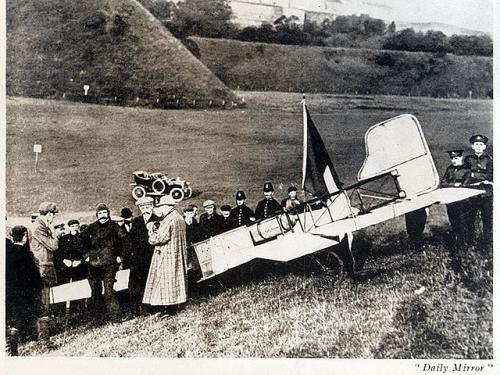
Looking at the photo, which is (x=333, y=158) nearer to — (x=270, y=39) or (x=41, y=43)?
(x=270, y=39)

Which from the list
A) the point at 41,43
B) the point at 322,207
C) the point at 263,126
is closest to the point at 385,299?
the point at 322,207

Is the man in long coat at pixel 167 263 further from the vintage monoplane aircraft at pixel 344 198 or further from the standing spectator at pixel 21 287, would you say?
the standing spectator at pixel 21 287

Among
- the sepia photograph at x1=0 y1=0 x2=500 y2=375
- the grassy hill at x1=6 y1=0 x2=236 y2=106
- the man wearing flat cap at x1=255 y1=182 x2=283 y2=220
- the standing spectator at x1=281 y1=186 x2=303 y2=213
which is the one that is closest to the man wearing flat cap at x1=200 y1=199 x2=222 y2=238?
the sepia photograph at x1=0 y1=0 x2=500 y2=375

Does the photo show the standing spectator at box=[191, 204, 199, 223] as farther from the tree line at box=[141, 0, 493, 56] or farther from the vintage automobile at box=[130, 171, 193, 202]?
the tree line at box=[141, 0, 493, 56]

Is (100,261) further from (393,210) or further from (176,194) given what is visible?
(393,210)

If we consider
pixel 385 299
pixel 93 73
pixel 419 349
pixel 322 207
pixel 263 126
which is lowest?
pixel 419 349
